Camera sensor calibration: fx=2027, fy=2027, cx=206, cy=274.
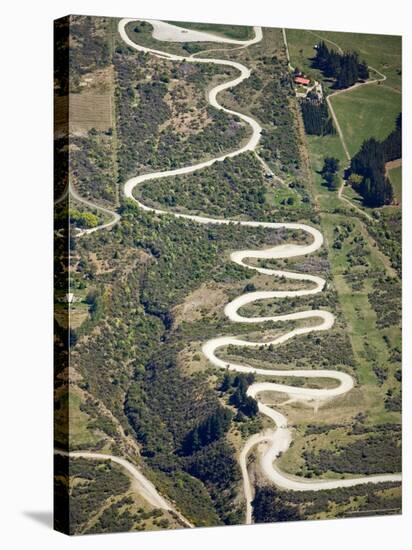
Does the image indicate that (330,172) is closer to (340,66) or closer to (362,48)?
(340,66)

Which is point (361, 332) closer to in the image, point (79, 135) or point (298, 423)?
point (298, 423)

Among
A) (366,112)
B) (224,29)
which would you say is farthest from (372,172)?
(224,29)

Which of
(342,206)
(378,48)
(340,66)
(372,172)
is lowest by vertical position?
(342,206)

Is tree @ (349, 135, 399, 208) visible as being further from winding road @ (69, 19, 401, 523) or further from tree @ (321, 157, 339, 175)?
winding road @ (69, 19, 401, 523)

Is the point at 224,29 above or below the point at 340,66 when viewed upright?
above

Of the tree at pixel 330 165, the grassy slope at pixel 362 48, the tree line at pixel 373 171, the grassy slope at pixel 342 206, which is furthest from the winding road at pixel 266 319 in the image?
the tree line at pixel 373 171

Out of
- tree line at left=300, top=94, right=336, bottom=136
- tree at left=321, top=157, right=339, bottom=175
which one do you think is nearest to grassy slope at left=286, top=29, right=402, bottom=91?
tree line at left=300, top=94, right=336, bottom=136

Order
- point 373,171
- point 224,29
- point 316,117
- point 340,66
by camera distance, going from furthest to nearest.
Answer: point 373,171 → point 340,66 → point 316,117 → point 224,29

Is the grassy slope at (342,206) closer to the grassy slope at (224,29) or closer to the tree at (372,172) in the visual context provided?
the tree at (372,172)

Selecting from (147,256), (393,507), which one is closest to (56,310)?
(147,256)

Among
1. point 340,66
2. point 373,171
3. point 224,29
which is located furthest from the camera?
point 373,171
